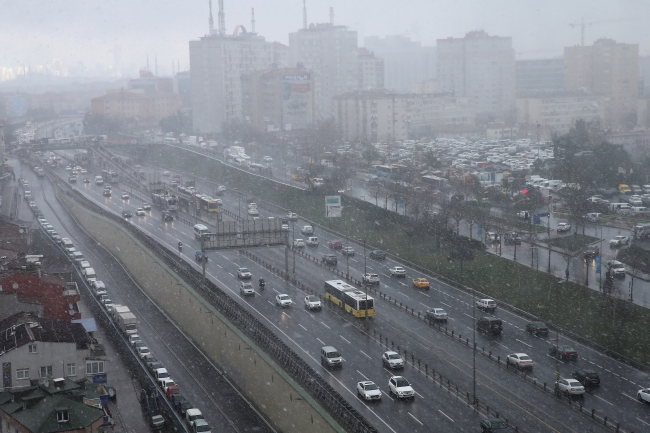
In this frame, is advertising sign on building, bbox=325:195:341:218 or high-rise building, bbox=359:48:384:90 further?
high-rise building, bbox=359:48:384:90

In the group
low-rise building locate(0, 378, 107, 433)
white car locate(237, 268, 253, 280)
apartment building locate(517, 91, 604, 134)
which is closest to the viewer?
low-rise building locate(0, 378, 107, 433)

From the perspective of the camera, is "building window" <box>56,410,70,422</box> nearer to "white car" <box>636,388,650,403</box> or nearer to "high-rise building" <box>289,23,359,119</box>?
"white car" <box>636,388,650,403</box>

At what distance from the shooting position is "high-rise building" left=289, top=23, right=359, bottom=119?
210 feet

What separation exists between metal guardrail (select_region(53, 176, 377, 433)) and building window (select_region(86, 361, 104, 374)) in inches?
81.7

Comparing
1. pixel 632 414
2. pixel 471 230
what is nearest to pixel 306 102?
pixel 471 230

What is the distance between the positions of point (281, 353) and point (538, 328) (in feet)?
15.3

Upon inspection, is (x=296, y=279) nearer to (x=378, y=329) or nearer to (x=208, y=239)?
(x=208, y=239)

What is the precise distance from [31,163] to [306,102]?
17.6m

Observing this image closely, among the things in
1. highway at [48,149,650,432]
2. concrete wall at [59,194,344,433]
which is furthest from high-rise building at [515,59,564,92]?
highway at [48,149,650,432]

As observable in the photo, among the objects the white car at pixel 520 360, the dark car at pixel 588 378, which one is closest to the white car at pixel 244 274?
the white car at pixel 520 360

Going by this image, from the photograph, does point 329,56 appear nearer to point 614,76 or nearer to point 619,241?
point 614,76

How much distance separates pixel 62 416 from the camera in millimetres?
9328

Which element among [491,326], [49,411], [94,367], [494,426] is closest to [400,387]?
[494,426]

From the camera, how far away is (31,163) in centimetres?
4181
